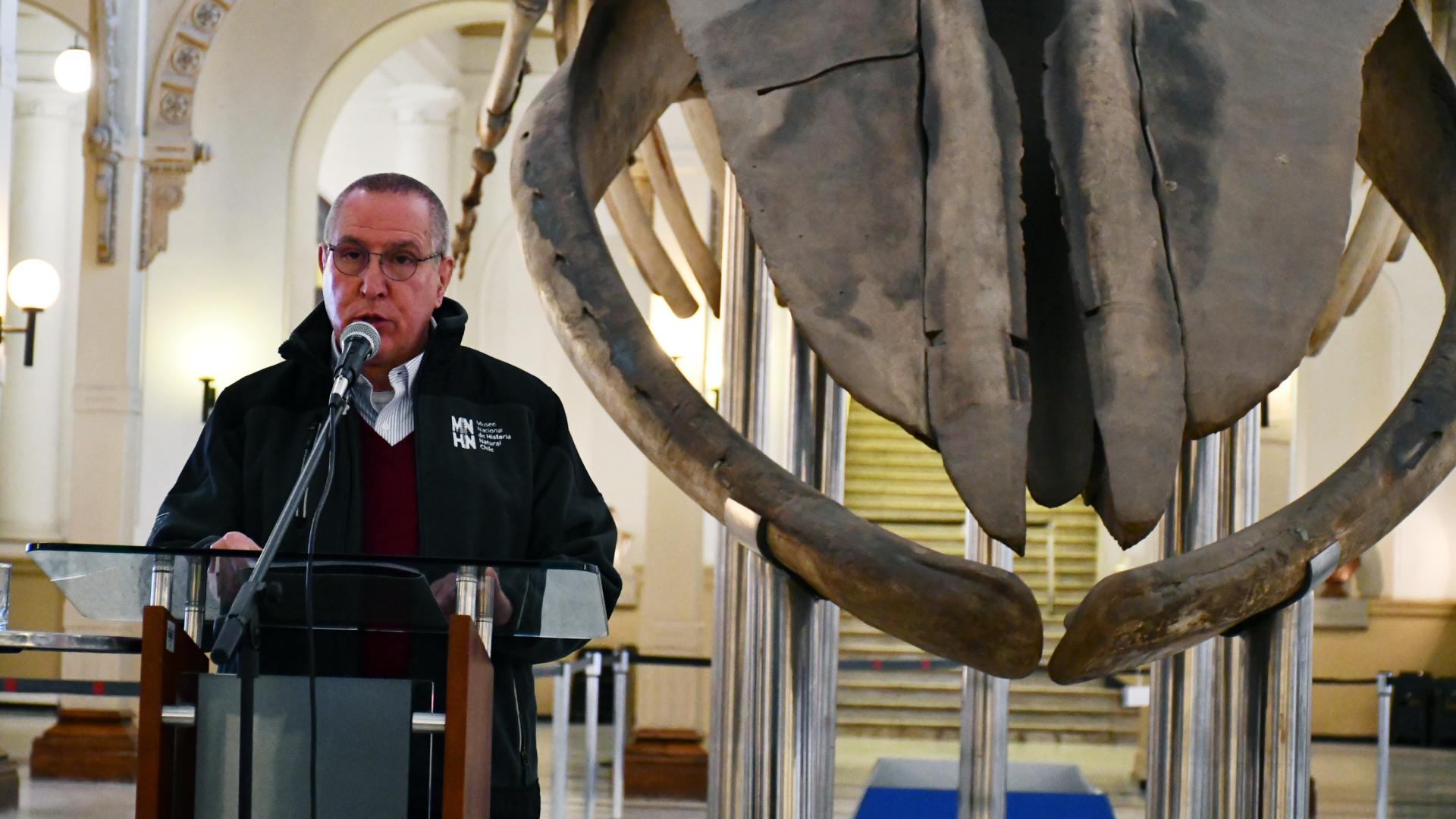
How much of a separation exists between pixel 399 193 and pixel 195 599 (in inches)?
29.9

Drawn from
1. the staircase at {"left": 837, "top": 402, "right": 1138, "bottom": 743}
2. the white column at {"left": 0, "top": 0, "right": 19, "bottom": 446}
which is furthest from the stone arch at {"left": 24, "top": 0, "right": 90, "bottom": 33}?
the staircase at {"left": 837, "top": 402, "right": 1138, "bottom": 743}

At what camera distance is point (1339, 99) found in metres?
1.54

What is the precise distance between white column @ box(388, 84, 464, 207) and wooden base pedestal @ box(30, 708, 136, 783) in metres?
6.75

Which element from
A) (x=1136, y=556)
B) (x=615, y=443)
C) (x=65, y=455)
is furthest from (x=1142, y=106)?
(x=615, y=443)

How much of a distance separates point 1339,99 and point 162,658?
1323mm

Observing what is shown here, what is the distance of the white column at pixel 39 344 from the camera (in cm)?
1412

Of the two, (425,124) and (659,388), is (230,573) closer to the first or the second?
(659,388)

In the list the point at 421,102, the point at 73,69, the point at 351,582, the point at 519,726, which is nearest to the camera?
the point at 351,582

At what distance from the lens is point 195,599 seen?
192 centimetres

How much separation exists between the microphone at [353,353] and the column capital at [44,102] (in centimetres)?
1344

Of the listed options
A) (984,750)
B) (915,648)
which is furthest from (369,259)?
(915,648)

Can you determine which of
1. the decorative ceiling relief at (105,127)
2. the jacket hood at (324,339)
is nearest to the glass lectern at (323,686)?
the jacket hood at (324,339)

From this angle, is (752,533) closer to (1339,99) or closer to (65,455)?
(1339,99)

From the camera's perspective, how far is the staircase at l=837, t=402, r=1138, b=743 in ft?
42.5
